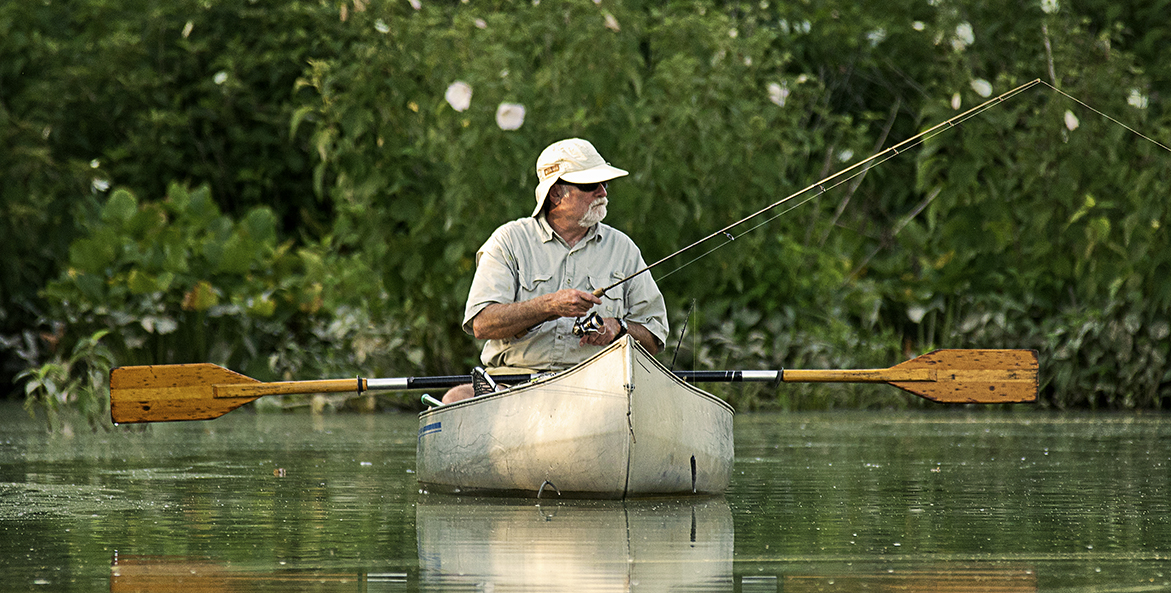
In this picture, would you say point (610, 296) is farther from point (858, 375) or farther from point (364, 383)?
point (858, 375)

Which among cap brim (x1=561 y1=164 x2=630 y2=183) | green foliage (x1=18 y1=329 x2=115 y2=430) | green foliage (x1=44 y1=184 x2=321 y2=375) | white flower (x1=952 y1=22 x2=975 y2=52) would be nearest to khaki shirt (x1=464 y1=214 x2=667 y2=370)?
cap brim (x1=561 y1=164 x2=630 y2=183)

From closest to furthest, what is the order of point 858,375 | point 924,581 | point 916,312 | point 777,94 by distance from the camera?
1. point 924,581
2. point 858,375
3. point 777,94
4. point 916,312

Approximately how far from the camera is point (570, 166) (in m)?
6.92

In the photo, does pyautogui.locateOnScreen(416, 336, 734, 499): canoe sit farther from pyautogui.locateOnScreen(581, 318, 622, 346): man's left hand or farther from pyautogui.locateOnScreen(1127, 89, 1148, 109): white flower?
pyautogui.locateOnScreen(1127, 89, 1148, 109): white flower

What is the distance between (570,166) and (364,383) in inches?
51.7

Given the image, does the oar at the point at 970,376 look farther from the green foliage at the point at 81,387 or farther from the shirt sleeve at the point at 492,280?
the green foliage at the point at 81,387

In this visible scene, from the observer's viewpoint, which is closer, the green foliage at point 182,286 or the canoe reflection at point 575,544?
the canoe reflection at point 575,544

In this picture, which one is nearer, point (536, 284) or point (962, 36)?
point (536, 284)

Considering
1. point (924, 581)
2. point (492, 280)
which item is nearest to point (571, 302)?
point (492, 280)

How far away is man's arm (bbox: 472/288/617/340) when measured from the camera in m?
6.40

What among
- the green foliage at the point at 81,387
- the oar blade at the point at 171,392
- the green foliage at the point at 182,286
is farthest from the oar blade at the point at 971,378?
the green foliage at the point at 182,286

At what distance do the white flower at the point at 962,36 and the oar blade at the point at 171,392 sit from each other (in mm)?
6751

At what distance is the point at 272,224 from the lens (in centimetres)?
1372

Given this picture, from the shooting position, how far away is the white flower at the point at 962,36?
1275 cm
